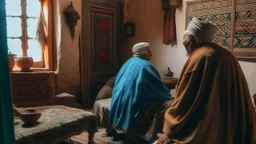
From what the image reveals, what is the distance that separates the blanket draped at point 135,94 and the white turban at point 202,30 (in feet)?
3.30

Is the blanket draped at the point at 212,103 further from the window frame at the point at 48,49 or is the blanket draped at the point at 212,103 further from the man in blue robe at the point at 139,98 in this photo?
the window frame at the point at 48,49

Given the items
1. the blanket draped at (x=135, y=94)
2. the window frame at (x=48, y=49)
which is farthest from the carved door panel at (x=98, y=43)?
the blanket draped at (x=135, y=94)

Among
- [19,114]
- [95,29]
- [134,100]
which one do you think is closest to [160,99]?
[134,100]

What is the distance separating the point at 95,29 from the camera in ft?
14.5

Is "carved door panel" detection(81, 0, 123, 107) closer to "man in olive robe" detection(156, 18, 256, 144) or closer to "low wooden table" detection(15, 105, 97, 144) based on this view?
"low wooden table" detection(15, 105, 97, 144)

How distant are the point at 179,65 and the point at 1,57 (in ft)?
12.0

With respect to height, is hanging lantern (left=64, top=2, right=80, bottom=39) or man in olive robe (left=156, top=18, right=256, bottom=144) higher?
hanging lantern (left=64, top=2, right=80, bottom=39)

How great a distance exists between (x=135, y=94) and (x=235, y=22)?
6.09ft

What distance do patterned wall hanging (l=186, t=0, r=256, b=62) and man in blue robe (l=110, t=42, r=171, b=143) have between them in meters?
1.38

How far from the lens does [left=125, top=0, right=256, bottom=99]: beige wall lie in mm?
4184

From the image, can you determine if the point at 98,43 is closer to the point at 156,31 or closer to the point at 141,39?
the point at 141,39

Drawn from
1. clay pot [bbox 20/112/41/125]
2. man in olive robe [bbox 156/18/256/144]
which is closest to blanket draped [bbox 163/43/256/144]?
man in olive robe [bbox 156/18/256/144]

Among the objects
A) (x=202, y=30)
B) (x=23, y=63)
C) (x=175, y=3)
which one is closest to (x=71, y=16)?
(x=23, y=63)

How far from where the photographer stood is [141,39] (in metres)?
4.91
